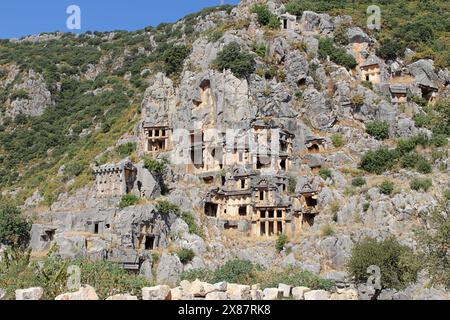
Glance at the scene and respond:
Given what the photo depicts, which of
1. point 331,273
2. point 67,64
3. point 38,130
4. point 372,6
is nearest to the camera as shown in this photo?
point 331,273

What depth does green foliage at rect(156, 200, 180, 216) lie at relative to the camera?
234 feet

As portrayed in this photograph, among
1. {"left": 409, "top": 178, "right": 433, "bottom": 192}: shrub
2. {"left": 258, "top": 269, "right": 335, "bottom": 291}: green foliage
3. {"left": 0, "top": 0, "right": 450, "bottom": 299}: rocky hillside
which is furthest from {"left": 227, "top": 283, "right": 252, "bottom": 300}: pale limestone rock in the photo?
{"left": 409, "top": 178, "right": 433, "bottom": 192}: shrub

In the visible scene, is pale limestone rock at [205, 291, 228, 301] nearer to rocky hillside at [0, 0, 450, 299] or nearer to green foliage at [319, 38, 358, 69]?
rocky hillside at [0, 0, 450, 299]

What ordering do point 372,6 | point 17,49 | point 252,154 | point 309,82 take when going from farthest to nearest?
point 17,49
point 372,6
point 309,82
point 252,154

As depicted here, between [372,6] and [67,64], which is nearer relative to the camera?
[372,6]

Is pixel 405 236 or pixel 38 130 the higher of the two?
pixel 38 130

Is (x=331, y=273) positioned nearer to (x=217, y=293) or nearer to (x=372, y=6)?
(x=217, y=293)

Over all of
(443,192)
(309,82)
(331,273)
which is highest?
(309,82)

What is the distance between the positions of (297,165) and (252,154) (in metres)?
6.20

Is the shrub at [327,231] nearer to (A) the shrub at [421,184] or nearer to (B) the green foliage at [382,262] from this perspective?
(A) the shrub at [421,184]

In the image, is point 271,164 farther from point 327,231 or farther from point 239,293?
point 239,293

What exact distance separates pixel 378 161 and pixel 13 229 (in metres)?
44.9

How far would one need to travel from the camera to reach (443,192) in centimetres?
6762
